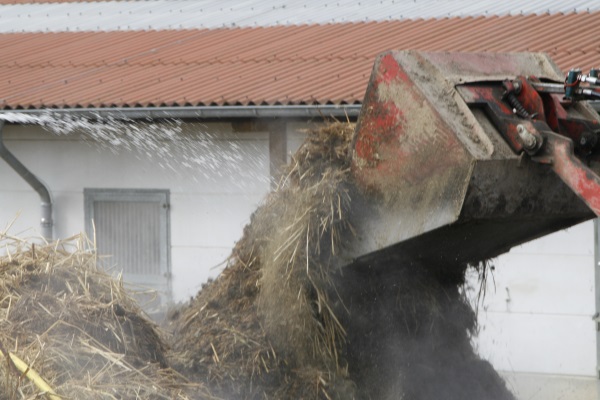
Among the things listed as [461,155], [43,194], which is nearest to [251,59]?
[43,194]

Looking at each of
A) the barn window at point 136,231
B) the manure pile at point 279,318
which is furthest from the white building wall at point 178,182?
the manure pile at point 279,318

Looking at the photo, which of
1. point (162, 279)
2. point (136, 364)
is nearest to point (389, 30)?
point (162, 279)

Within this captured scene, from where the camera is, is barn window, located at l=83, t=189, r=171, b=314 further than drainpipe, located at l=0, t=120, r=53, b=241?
No

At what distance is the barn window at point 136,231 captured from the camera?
28.2 ft

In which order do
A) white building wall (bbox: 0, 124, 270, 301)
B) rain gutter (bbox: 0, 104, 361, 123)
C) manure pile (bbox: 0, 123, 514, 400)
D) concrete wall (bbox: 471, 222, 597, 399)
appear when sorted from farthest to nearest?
white building wall (bbox: 0, 124, 270, 301)
rain gutter (bbox: 0, 104, 361, 123)
concrete wall (bbox: 471, 222, 597, 399)
manure pile (bbox: 0, 123, 514, 400)

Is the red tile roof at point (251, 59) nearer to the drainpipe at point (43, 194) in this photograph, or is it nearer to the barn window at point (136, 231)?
the drainpipe at point (43, 194)

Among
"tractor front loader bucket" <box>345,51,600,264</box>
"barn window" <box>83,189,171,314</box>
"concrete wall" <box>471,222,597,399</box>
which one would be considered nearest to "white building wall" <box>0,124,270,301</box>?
"barn window" <box>83,189,171,314</box>

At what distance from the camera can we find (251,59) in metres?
8.91

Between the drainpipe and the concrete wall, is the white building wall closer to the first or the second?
the drainpipe

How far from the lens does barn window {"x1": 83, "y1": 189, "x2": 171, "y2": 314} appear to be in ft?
28.2

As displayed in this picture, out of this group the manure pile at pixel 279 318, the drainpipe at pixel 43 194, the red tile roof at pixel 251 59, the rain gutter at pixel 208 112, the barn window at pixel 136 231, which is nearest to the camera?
the manure pile at pixel 279 318

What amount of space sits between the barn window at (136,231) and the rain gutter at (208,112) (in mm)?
823

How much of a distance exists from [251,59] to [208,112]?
1.34 metres

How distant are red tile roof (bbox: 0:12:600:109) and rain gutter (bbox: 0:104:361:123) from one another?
78 millimetres
